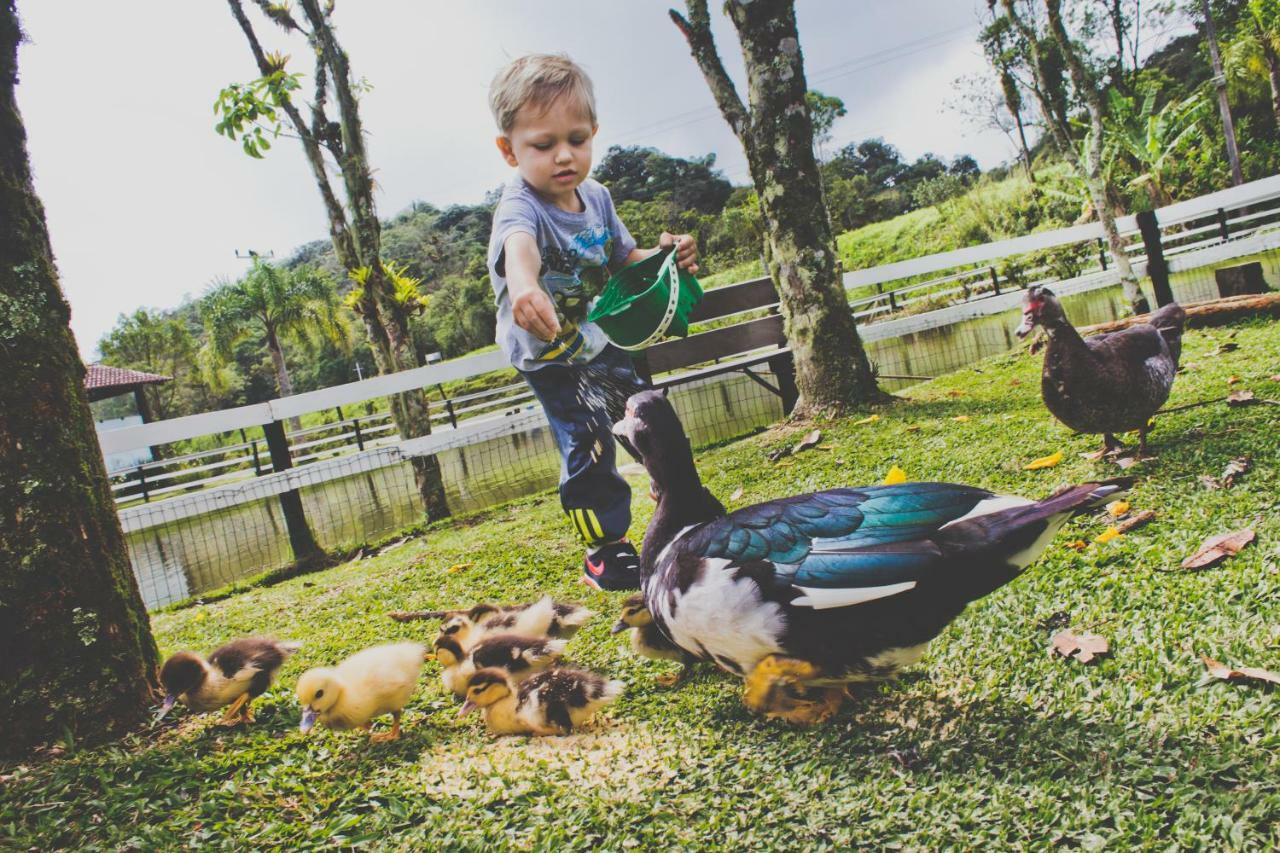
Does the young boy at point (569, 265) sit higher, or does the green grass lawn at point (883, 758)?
the young boy at point (569, 265)

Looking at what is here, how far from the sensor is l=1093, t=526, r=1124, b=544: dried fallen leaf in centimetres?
232

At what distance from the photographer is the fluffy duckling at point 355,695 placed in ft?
6.78

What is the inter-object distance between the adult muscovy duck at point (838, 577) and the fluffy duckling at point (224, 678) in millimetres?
1339

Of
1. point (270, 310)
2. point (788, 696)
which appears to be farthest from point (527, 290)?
point (270, 310)

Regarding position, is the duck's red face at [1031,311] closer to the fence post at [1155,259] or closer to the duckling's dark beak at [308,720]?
the duckling's dark beak at [308,720]

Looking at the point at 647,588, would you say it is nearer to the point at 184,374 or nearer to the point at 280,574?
the point at 280,574

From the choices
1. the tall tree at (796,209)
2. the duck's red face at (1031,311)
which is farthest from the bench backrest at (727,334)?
the duck's red face at (1031,311)

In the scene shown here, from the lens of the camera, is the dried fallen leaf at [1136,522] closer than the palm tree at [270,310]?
Yes

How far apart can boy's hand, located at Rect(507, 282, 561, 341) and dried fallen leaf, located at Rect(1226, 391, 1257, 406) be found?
121 inches

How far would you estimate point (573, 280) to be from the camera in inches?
118

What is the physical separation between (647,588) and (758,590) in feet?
1.31

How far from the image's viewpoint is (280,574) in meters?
5.22

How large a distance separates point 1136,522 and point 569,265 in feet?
7.12

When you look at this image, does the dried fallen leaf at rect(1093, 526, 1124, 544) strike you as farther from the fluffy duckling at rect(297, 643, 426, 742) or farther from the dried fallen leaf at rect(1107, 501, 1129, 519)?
the fluffy duckling at rect(297, 643, 426, 742)
